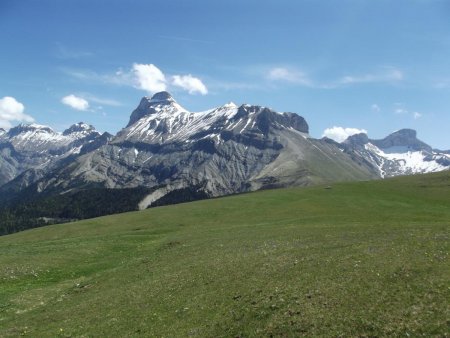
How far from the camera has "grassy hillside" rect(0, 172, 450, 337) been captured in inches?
898

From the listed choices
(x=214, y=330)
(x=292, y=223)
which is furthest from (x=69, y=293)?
(x=292, y=223)

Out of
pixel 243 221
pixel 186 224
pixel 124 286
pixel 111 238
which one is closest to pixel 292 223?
pixel 243 221

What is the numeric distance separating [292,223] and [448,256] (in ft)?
135

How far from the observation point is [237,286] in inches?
1239

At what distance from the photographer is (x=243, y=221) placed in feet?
278

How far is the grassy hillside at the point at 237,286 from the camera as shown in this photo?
22.8 m

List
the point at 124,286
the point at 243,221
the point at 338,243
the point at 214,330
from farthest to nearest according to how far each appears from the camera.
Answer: the point at 243,221 → the point at 338,243 → the point at 124,286 → the point at 214,330

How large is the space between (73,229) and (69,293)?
5909 centimetres

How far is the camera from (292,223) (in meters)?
71.4

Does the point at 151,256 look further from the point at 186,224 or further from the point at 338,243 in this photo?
the point at 186,224

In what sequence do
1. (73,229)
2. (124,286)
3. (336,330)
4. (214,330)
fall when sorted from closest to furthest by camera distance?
(336,330) < (214,330) < (124,286) < (73,229)

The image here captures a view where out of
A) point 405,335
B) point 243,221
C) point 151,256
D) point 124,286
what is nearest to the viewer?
point 405,335

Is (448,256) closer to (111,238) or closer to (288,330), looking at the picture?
(288,330)

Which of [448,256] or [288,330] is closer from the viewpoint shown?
[288,330]
